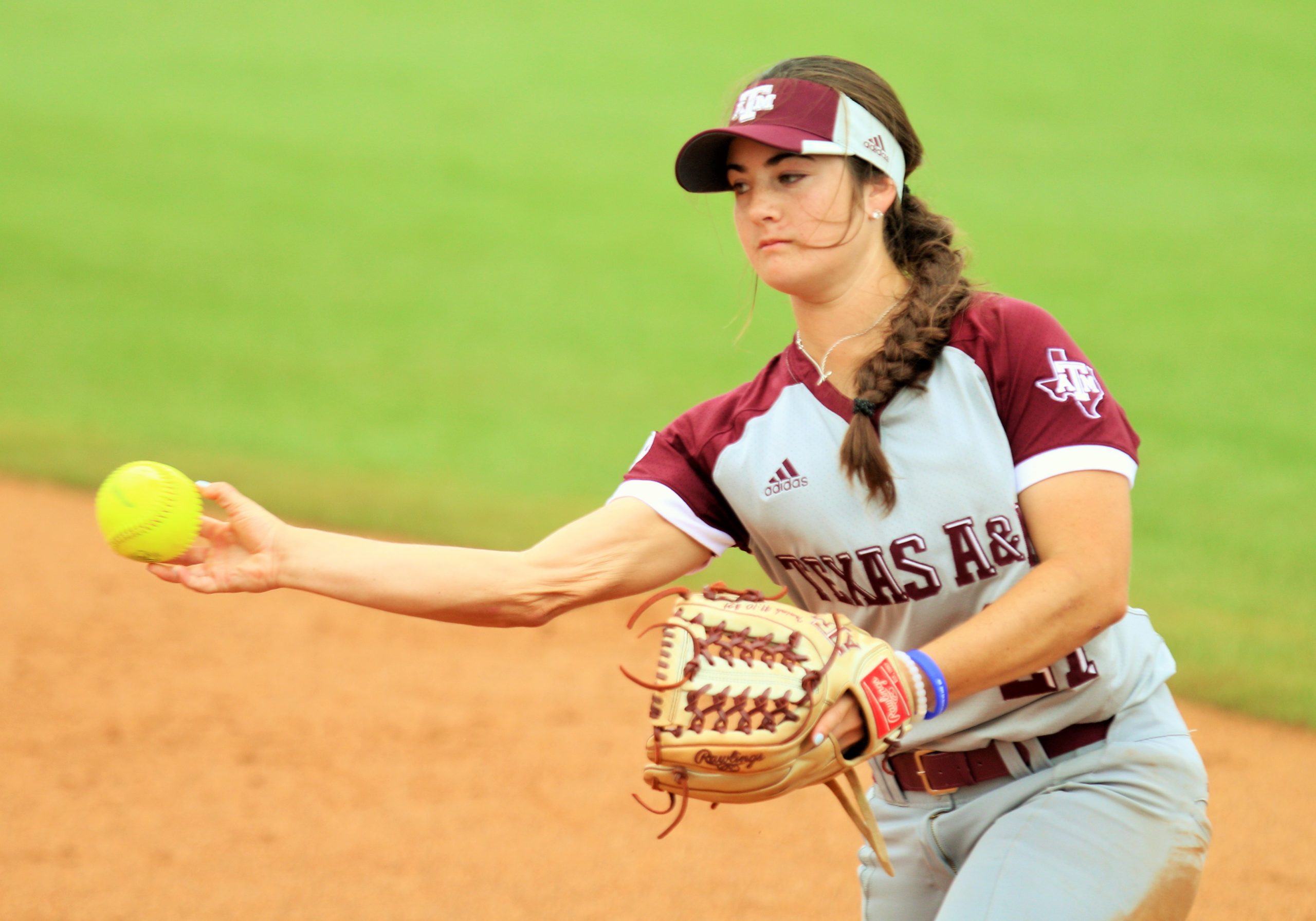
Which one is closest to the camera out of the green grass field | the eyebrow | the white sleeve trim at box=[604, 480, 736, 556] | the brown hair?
the brown hair

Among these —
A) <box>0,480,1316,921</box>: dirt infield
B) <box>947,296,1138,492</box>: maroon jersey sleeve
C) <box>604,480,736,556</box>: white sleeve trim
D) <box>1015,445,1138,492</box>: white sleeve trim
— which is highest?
<box>947,296,1138,492</box>: maroon jersey sleeve

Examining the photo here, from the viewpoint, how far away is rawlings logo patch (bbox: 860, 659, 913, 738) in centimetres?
205

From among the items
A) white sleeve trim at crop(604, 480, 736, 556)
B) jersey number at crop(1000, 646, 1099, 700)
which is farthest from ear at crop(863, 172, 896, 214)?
jersey number at crop(1000, 646, 1099, 700)

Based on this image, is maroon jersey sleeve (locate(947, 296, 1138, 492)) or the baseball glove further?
maroon jersey sleeve (locate(947, 296, 1138, 492))

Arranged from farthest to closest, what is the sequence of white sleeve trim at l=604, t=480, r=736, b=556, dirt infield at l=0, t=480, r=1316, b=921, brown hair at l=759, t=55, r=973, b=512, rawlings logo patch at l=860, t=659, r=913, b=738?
dirt infield at l=0, t=480, r=1316, b=921 → white sleeve trim at l=604, t=480, r=736, b=556 → brown hair at l=759, t=55, r=973, b=512 → rawlings logo patch at l=860, t=659, r=913, b=738

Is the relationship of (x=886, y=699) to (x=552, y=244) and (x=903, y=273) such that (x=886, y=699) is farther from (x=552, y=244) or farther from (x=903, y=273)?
(x=552, y=244)

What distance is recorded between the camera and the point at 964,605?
2.37 m

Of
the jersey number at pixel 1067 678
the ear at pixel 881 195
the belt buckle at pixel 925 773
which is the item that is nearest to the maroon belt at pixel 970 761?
the belt buckle at pixel 925 773

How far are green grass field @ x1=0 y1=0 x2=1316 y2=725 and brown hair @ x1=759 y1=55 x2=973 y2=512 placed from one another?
0.31 m

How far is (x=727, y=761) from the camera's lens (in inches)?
83.0

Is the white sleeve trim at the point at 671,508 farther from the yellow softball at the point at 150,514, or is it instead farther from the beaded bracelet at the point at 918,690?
the yellow softball at the point at 150,514

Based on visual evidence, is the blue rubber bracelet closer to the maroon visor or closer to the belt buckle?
the belt buckle

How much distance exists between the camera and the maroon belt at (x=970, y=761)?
2377 millimetres

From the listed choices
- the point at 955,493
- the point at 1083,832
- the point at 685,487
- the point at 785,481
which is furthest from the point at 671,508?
the point at 1083,832
